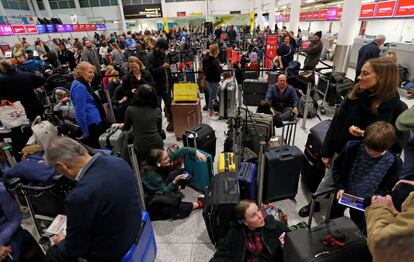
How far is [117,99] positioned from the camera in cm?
483

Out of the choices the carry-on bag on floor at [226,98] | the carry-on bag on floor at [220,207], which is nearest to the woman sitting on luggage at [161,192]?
the carry-on bag on floor at [220,207]

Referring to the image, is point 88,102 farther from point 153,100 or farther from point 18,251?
point 18,251

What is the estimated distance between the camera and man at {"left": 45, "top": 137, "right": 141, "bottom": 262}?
1.35 m

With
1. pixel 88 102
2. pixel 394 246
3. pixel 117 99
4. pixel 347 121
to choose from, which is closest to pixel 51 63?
pixel 117 99

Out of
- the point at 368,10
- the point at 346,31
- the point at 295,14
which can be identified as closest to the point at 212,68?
the point at 346,31

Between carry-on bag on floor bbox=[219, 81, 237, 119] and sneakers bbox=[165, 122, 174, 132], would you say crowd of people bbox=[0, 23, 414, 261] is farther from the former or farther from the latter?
carry-on bag on floor bbox=[219, 81, 237, 119]

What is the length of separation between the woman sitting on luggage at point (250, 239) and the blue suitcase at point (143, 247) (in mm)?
563

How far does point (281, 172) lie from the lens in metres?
2.92

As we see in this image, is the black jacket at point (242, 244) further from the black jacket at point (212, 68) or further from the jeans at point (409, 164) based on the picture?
the black jacket at point (212, 68)

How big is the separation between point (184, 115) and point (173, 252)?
8.76ft

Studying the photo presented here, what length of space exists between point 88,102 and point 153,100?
984 mm

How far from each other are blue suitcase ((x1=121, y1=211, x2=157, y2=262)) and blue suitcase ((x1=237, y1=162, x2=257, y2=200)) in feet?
3.72

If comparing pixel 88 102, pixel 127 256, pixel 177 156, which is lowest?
pixel 177 156

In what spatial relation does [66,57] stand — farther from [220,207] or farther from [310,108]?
[220,207]
